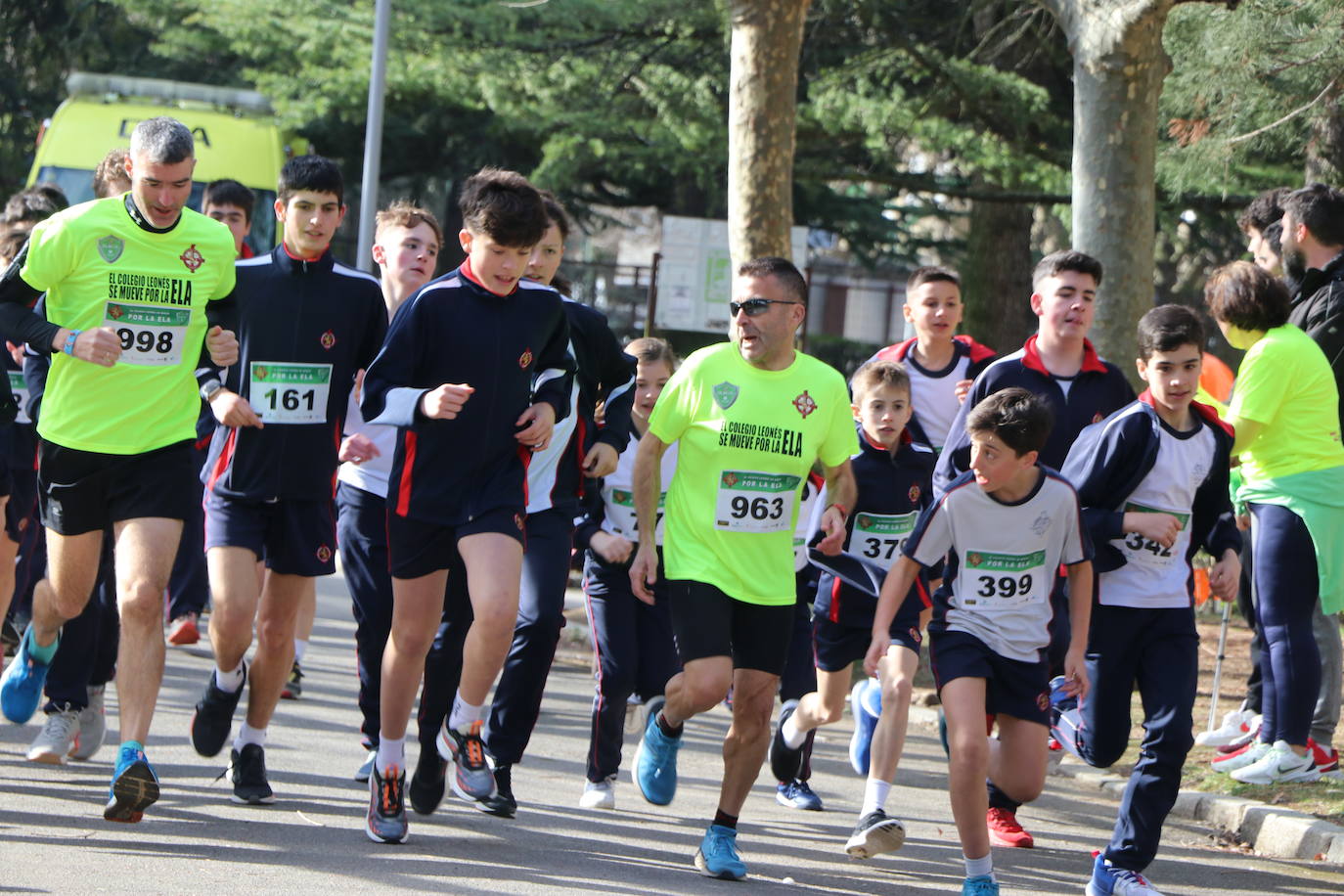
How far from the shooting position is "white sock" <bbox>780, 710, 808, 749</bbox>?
24.3ft

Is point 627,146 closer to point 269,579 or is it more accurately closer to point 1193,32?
point 1193,32

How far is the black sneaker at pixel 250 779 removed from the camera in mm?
6484

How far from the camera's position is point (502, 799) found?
21.8 ft

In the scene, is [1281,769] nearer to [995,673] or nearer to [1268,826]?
[1268,826]

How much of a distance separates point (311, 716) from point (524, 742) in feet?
7.18

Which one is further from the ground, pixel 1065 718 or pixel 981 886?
pixel 1065 718

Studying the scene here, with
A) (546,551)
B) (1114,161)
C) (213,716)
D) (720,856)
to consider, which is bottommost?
(720,856)

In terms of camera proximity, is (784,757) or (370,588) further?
(784,757)

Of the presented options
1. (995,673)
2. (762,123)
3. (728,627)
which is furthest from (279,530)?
(762,123)

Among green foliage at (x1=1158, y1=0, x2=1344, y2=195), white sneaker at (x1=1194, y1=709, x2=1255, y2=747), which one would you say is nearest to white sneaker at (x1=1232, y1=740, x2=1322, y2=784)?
white sneaker at (x1=1194, y1=709, x2=1255, y2=747)

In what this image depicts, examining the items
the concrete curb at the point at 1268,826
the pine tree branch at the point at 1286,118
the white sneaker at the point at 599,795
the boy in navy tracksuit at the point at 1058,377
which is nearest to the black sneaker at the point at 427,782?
the white sneaker at the point at 599,795

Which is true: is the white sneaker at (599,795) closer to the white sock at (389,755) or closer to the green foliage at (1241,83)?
the white sock at (389,755)

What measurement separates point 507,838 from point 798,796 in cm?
163

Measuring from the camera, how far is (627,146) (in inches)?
773
